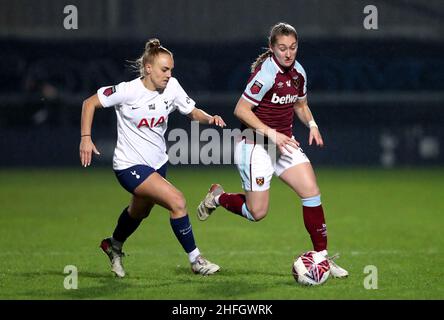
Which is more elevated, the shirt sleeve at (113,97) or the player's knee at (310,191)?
the shirt sleeve at (113,97)

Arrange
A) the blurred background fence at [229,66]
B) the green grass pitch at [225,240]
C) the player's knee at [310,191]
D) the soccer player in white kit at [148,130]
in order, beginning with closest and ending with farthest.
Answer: the green grass pitch at [225,240] → the soccer player in white kit at [148,130] → the player's knee at [310,191] → the blurred background fence at [229,66]

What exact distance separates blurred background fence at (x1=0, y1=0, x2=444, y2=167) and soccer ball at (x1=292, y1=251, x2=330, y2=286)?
41.3ft

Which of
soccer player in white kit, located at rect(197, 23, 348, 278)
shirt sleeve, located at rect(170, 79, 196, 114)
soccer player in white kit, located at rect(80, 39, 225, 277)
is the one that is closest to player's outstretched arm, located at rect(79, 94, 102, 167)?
soccer player in white kit, located at rect(80, 39, 225, 277)

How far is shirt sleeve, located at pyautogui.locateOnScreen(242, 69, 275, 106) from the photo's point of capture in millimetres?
8484

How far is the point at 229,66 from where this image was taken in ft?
73.8

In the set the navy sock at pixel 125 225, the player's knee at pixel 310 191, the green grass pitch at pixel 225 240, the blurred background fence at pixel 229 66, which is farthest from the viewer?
the blurred background fence at pixel 229 66

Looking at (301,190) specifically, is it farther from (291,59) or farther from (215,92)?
(215,92)

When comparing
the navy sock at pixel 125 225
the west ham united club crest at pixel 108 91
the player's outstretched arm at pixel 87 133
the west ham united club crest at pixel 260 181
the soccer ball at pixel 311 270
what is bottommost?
the soccer ball at pixel 311 270

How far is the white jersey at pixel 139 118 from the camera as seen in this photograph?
27.9 ft

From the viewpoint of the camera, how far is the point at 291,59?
27.5ft

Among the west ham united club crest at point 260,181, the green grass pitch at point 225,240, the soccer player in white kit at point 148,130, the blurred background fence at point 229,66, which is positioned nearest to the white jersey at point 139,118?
the soccer player in white kit at point 148,130

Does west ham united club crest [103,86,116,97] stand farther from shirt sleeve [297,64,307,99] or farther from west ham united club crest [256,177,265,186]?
shirt sleeve [297,64,307,99]

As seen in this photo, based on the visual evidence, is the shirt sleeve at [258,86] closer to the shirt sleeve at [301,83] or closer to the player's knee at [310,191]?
the shirt sleeve at [301,83]
